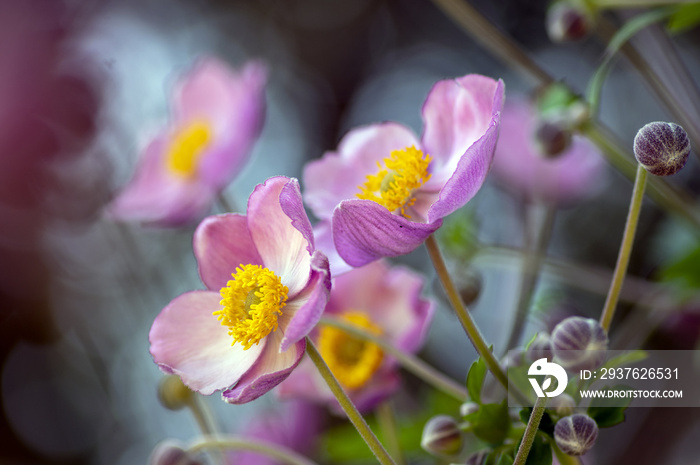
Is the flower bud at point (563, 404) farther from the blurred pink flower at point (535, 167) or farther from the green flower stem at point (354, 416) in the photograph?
the blurred pink flower at point (535, 167)

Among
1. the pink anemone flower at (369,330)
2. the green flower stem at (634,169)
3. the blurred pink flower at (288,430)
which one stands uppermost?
the green flower stem at (634,169)

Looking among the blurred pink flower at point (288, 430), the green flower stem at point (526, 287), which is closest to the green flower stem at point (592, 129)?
the green flower stem at point (526, 287)

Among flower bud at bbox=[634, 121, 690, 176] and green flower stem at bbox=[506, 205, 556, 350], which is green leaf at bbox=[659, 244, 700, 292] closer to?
green flower stem at bbox=[506, 205, 556, 350]

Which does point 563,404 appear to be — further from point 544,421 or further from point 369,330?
point 369,330

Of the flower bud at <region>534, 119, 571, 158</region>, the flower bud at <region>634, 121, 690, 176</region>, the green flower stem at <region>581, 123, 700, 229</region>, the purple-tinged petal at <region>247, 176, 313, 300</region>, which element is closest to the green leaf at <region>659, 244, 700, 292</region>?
the green flower stem at <region>581, 123, 700, 229</region>

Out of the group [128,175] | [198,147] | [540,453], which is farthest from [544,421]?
[128,175]
